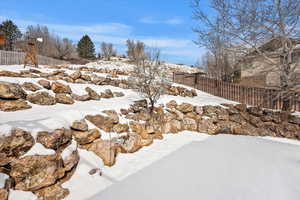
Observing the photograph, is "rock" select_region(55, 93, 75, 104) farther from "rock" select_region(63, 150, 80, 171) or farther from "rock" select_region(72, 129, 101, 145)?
"rock" select_region(63, 150, 80, 171)

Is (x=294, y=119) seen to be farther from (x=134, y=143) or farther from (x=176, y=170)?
(x=134, y=143)

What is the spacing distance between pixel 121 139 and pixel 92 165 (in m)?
0.92

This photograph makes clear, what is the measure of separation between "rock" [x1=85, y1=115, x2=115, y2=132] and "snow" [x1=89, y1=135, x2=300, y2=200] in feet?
4.43

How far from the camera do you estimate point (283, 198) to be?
2.28m

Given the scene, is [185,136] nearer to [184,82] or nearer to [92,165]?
[92,165]

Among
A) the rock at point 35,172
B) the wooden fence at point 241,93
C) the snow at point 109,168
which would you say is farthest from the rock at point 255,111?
the rock at point 35,172

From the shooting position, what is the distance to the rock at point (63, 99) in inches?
168

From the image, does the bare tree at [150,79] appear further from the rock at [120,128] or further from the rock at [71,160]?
the rock at [71,160]

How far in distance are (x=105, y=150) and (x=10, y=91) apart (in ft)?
7.56

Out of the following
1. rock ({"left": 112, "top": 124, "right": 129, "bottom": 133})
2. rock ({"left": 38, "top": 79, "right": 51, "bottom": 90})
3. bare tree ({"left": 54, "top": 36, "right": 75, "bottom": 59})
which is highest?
bare tree ({"left": 54, "top": 36, "right": 75, "bottom": 59})

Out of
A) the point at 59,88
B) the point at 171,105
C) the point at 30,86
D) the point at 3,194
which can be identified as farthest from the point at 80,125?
the point at 171,105

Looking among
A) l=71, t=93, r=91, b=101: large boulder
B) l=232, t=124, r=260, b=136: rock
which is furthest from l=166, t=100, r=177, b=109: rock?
l=71, t=93, r=91, b=101: large boulder

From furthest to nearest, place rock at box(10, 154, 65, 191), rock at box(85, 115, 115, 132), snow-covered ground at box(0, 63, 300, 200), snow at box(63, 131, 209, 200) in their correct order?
rock at box(85, 115, 115, 132)
snow at box(63, 131, 209, 200)
snow-covered ground at box(0, 63, 300, 200)
rock at box(10, 154, 65, 191)

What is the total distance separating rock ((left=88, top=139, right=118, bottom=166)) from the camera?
10.8 ft
